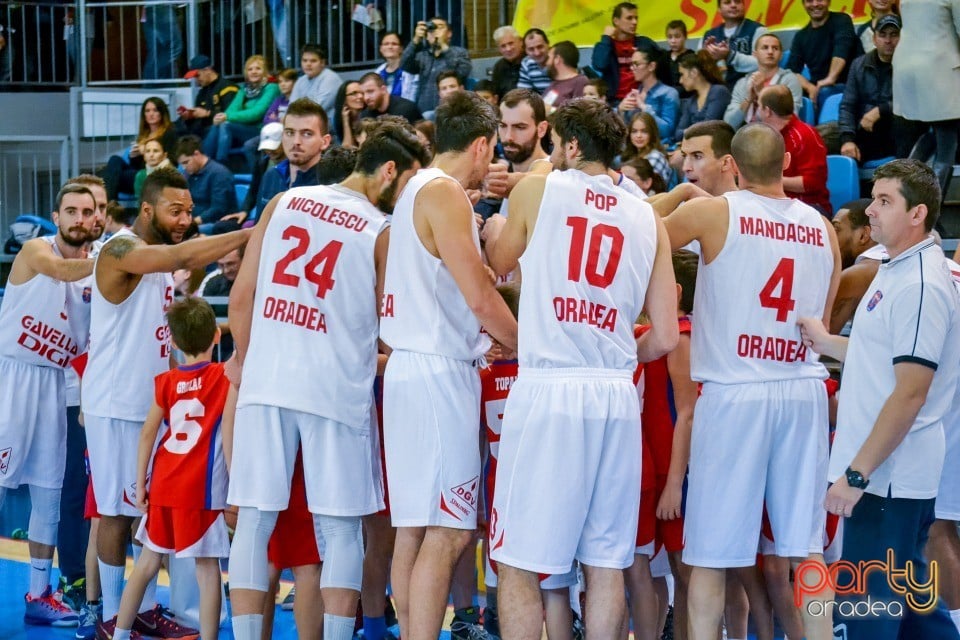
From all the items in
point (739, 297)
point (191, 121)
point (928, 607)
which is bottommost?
point (928, 607)

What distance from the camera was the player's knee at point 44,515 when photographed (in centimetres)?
690

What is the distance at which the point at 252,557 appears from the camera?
5.12m

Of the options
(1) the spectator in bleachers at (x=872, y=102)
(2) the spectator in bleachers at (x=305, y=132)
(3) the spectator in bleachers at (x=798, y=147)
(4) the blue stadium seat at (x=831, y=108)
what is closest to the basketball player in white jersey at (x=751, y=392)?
(2) the spectator in bleachers at (x=305, y=132)

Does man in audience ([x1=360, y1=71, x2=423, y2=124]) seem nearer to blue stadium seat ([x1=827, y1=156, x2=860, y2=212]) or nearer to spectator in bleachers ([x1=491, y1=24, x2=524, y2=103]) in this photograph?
spectator in bleachers ([x1=491, y1=24, x2=524, y2=103])

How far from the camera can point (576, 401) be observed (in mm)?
4727

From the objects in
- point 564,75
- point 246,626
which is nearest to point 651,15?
point 564,75

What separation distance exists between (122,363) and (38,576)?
4.87 feet

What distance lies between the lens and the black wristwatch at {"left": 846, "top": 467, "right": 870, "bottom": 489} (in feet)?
15.0

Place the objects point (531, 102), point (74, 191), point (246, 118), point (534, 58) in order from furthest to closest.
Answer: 1. point (246, 118)
2. point (534, 58)
3. point (74, 191)
4. point (531, 102)

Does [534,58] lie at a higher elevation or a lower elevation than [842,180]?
higher

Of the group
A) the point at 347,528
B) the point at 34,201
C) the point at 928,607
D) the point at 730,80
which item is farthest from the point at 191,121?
the point at 928,607

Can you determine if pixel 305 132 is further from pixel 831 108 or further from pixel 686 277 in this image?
pixel 831 108

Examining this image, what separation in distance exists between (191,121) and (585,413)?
34.0 ft

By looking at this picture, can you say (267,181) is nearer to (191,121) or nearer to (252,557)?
(191,121)
